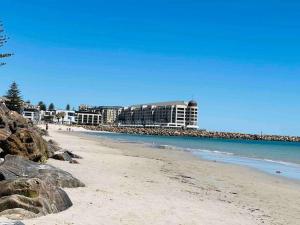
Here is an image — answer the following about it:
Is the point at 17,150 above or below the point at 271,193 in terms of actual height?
above

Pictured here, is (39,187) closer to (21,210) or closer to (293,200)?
(21,210)

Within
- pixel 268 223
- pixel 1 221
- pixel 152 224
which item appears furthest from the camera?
pixel 268 223

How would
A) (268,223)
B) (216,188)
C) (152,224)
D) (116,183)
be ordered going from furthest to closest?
(216,188), (116,183), (268,223), (152,224)

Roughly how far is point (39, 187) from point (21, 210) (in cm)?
73

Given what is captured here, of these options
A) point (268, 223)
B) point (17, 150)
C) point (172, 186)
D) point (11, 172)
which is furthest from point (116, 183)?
point (268, 223)

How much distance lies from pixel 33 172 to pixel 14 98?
10902 cm

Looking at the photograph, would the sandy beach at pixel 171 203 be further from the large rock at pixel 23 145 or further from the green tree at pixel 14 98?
the green tree at pixel 14 98

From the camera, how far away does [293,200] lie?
56.0 feet

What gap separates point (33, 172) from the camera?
12859mm

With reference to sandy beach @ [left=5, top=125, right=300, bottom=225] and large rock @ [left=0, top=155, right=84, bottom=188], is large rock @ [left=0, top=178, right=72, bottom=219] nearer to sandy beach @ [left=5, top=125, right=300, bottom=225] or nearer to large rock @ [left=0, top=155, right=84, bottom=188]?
sandy beach @ [left=5, top=125, right=300, bottom=225]

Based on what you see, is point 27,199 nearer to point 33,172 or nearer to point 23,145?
point 33,172

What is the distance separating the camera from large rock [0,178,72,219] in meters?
9.51

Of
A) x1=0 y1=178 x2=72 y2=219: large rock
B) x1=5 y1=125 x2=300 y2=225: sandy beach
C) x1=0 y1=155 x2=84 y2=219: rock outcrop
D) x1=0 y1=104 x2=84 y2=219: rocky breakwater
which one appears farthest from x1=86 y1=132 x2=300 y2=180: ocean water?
x1=0 y1=178 x2=72 y2=219: large rock

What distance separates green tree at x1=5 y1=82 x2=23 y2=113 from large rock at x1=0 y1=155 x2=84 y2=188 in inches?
4067
